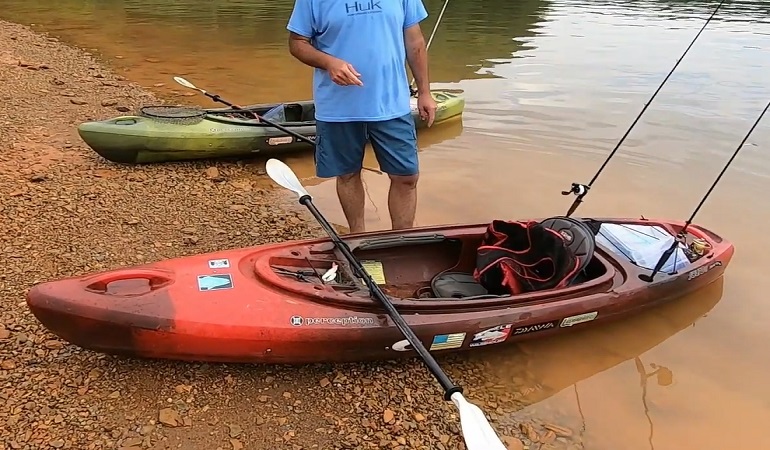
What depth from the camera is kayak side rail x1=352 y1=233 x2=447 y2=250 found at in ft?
13.2

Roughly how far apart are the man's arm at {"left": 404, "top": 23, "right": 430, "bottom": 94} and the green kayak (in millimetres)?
2661

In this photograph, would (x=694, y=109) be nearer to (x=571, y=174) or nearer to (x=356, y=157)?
(x=571, y=174)

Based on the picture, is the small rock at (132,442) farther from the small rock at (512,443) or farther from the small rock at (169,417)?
the small rock at (512,443)

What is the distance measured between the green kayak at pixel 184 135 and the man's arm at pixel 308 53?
8.79 feet

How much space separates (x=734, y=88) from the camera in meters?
10.1

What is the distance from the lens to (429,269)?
14.1ft

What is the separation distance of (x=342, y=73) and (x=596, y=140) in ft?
17.2

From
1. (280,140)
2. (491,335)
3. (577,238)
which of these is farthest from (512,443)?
(280,140)

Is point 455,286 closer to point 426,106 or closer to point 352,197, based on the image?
point 352,197

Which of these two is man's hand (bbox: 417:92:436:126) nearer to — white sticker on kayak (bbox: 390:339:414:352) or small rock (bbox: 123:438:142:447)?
white sticker on kayak (bbox: 390:339:414:352)

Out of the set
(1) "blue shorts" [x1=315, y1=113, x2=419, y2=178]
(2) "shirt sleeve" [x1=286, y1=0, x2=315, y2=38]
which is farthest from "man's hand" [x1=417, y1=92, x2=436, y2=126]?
(2) "shirt sleeve" [x1=286, y1=0, x2=315, y2=38]

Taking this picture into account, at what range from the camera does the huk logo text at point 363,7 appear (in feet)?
12.2

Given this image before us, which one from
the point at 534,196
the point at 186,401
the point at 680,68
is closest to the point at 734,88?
the point at 680,68

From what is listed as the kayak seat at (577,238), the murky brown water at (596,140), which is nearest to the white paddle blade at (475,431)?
the murky brown water at (596,140)
